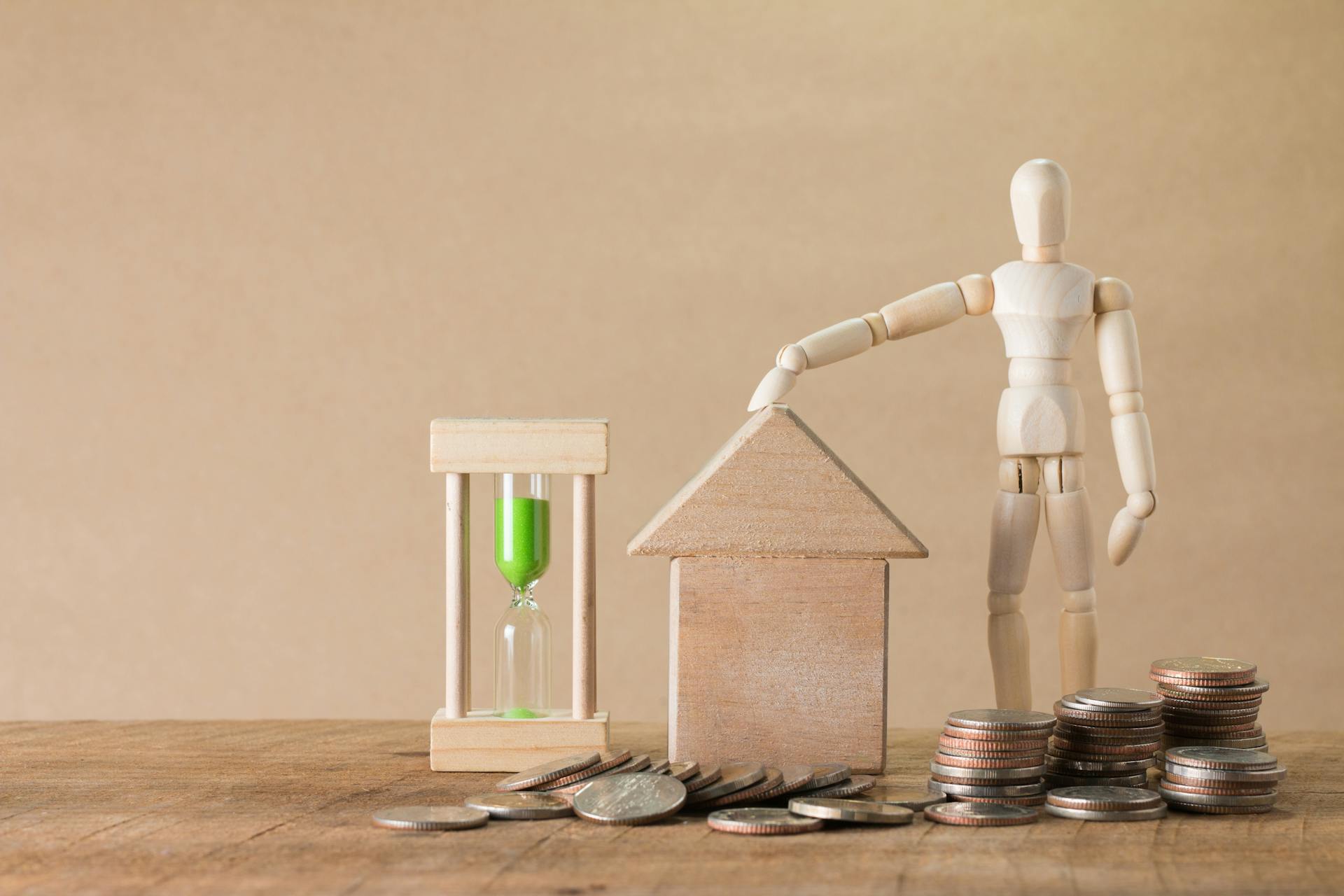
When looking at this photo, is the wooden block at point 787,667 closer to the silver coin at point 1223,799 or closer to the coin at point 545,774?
the coin at point 545,774

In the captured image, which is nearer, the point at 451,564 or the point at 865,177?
the point at 451,564

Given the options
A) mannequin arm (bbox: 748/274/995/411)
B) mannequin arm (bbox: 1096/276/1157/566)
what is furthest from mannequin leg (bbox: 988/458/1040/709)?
mannequin arm (bbox: 748/274/995/411)

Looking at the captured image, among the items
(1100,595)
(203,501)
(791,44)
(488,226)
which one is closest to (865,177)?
(791,44)

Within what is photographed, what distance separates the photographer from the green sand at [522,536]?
177 cm

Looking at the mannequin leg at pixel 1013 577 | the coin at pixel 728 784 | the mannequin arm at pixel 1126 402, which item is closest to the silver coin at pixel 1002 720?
the coin at pixel 728 784

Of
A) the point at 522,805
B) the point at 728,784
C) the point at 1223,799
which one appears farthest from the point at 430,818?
the point at 1223,799

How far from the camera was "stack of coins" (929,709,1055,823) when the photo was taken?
1.51m

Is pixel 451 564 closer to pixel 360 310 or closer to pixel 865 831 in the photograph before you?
pixel 865 831

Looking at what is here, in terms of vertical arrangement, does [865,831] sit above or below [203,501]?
below

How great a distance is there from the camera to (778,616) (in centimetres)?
170

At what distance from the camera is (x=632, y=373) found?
3217mm

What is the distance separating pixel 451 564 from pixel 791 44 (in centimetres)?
187

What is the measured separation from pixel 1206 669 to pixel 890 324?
24.2 inches

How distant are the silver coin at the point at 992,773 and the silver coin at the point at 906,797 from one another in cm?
3
